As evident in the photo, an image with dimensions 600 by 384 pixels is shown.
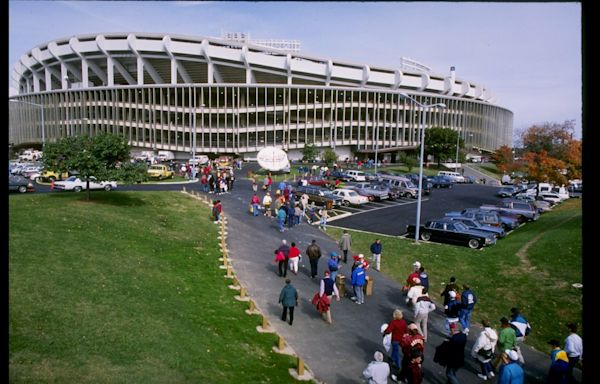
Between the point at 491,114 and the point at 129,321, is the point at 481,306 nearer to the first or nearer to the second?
the point at 129,321

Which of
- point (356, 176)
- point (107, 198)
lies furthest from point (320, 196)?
point (356, 176)

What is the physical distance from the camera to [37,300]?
10.4m

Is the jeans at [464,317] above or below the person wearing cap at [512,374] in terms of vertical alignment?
below

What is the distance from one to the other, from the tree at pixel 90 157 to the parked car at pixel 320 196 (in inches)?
560

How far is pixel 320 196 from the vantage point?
3412 centimetres

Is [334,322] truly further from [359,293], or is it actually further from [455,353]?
[455,353]

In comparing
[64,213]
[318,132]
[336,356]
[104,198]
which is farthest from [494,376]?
→ [318,132]

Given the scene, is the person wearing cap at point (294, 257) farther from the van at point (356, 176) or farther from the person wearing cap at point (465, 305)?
the van at point (356, 176)

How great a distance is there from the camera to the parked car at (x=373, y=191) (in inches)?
1483

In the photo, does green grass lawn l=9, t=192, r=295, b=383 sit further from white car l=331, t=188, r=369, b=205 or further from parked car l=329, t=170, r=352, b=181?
parked car l=329, t=170, r=352, b=181

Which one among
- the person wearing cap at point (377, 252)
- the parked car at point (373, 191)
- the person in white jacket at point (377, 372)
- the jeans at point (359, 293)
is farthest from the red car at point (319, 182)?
the person in white jacket at point (377, 372)

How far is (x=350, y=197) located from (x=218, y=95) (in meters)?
49.6

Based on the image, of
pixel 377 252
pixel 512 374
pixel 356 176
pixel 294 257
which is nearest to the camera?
pixel 512 374

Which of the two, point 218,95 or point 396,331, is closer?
point 396,331
